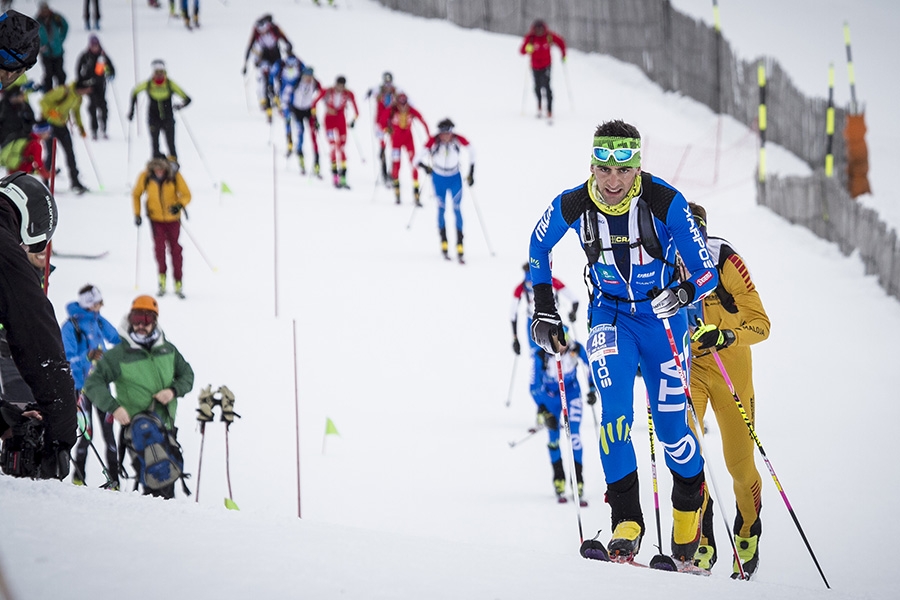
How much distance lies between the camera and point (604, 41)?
27.0m

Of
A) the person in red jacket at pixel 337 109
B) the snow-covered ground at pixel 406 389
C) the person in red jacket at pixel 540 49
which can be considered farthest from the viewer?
the person in red jacket at pixel 540 49

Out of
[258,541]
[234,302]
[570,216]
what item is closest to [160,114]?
[234,302]

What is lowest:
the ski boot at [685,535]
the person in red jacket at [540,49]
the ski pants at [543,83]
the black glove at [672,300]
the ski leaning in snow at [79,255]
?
the ski boot at [685,535]

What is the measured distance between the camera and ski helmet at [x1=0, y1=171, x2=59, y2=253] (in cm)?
337

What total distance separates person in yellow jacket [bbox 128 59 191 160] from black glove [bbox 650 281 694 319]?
12.2m

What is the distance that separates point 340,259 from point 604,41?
1526 centimetres

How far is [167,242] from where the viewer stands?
491 inches

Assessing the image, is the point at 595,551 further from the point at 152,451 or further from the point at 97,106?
the point at 97,106

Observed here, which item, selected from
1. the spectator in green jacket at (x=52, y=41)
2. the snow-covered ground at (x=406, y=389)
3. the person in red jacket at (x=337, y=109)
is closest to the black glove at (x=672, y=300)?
the snow-covered ground at (x=406, y=389)

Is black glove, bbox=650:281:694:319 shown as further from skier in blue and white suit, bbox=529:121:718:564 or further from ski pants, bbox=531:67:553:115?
ski pants, bbox=531:67:553:115

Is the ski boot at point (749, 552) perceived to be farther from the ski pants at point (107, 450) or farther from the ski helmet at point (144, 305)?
the ski pants at point (107, 450)

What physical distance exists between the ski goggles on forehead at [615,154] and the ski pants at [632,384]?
734mm

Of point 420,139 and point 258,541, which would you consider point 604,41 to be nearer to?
point 420,139

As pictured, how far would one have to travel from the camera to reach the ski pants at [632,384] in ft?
15.6
